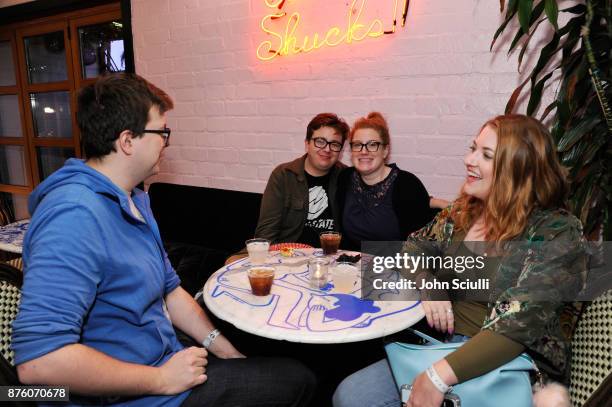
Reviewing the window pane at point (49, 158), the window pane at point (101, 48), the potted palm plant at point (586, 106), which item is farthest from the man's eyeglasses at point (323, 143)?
the window pane at point (49, 158)

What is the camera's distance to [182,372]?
4.09 feet

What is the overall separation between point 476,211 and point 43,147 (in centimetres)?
501

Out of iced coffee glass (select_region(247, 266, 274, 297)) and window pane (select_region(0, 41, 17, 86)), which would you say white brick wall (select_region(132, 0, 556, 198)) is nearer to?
iced coffee glass (select_region(247, 266, 274, 297))

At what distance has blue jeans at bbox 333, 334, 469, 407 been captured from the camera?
1.43 m

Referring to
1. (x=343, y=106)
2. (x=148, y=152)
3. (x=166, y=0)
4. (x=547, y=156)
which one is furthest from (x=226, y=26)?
(x=547, y=156)

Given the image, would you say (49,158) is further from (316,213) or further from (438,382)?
(438,382)

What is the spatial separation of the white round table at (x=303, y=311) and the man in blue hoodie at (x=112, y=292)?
0.16m

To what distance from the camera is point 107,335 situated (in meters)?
1.17

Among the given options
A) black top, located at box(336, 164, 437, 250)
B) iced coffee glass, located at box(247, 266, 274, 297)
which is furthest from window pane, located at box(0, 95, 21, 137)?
iced coffee glass, located at box(247, 266, 274, 297)

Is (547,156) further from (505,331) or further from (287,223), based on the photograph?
(287,223)

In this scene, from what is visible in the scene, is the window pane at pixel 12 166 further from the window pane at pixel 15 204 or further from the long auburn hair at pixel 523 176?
the long auburn hair at pixel 523 176

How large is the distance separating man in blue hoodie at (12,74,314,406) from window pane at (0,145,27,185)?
15.5ft

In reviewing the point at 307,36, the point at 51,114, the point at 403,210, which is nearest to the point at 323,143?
the point at 403,210

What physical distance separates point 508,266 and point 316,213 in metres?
1.36
